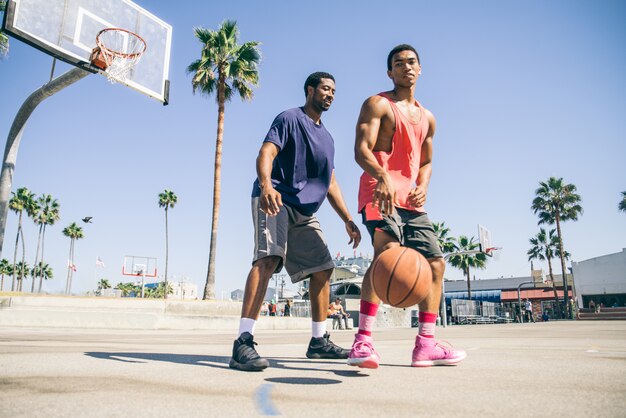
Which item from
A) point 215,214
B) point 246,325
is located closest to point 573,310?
point 215,214

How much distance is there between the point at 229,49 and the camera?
80.2ft

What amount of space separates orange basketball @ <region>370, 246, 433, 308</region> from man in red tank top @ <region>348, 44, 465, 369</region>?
225mm

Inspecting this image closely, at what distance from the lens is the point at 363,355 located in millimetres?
2787

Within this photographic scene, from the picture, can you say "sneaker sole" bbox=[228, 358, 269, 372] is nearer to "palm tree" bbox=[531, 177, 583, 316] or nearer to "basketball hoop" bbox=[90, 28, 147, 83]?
"basketball hoop" bbox=[90, 28, 147, 83]

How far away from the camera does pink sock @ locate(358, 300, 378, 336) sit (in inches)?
121

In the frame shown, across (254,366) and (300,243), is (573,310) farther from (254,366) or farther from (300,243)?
(254,366)

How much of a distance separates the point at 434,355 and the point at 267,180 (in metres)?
1.75

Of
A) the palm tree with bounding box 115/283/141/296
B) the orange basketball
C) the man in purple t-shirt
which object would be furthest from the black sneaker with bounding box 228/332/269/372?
the palm tree with bounding box 115/283/141/296

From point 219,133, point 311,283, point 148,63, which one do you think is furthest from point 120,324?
point 311,283

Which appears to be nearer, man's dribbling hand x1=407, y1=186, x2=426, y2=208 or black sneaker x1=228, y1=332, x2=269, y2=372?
black sneaker x1=228, y1=332, x2=269, y2=372

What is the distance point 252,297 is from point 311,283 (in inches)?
30.6

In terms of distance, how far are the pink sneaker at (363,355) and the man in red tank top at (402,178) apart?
0.01 metres

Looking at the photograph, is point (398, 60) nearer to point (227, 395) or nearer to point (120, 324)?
point (227, 395)

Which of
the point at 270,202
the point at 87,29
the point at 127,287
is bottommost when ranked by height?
the point at 270,202
